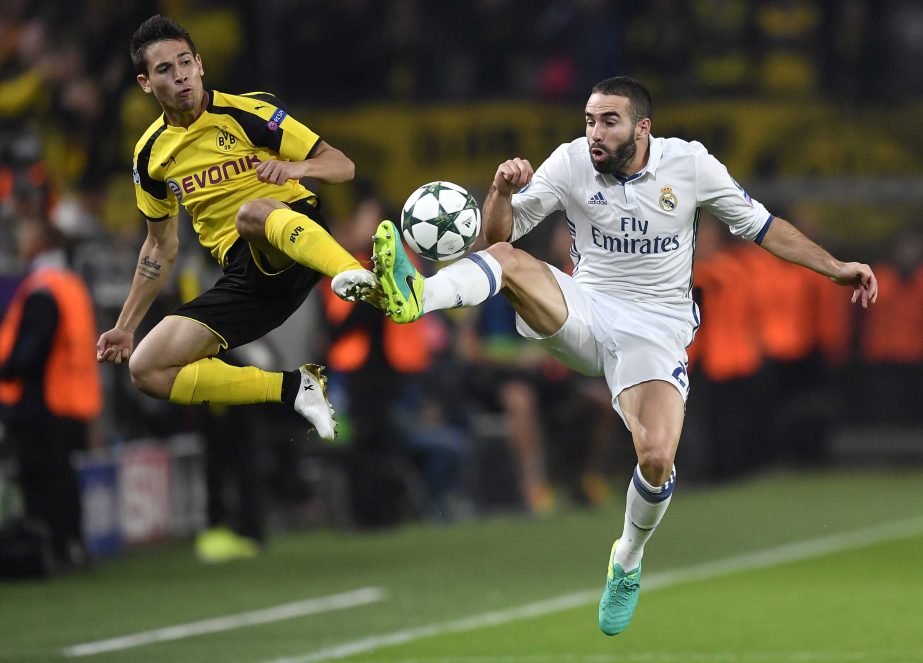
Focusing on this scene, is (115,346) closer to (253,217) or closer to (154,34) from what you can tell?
(253,217)

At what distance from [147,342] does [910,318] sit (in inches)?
491

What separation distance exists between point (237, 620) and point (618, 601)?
8.77ft

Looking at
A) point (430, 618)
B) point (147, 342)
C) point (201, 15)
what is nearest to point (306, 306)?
point (430, 618)

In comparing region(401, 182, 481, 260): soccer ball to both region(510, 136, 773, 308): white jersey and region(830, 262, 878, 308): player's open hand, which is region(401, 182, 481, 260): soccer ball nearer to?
region(510, 136, 773, 308): white jersey

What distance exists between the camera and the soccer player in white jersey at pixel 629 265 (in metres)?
8.41

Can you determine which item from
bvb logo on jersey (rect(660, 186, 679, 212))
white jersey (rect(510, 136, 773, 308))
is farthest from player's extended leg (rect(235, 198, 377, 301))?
bvb logo on jersey (rect(660, 186, 679, 212))

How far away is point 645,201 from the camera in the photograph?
8648 millimetres

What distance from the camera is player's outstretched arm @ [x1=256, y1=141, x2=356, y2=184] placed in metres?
7.85

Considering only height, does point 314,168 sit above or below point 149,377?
above

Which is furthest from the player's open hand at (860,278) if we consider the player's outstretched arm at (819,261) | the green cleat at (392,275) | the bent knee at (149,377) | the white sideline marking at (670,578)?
the white sideline marking at (670,578)

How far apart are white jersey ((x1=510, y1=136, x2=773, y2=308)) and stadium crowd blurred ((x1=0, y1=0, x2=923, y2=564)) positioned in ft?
15.0

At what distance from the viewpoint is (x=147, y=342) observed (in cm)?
856

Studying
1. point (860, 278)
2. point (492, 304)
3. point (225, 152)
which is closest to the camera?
point (860, 278)

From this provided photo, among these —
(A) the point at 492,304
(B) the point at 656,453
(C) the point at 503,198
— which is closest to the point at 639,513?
(B) the point at 656,453
